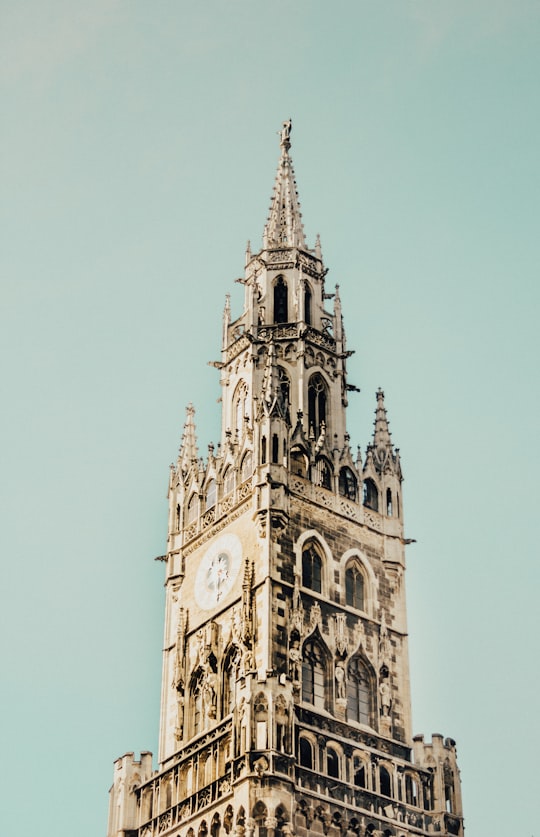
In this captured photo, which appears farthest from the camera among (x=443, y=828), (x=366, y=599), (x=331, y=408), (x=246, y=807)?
(x=331, y=408)

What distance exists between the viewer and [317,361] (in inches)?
2640

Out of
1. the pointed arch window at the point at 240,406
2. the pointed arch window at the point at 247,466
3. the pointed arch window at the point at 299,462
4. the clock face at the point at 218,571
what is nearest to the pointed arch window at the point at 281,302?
the pointed arch window at the point at 240,406

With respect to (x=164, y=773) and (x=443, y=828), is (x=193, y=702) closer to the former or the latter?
(x=164, y=773)

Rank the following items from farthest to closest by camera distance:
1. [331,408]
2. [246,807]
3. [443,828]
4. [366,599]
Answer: [331,408] → [366,599] → [443,828] → [246,807]

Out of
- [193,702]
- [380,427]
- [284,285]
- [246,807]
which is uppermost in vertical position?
[284,285]

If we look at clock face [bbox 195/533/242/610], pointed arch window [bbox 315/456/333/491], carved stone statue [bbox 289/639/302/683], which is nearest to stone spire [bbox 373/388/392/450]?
pointed arch window [bbox 315/456/333/491]

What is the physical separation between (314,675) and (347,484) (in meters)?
8.80

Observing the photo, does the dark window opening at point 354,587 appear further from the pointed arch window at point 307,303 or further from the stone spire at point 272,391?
the pointed arch window at point 307,303

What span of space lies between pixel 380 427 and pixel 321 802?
58.4 ft

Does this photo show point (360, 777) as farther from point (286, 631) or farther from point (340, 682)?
point (286, 631)


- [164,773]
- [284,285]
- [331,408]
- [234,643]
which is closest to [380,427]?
[331,408]

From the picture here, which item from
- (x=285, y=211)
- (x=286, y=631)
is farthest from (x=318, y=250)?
(x=286, y=631)

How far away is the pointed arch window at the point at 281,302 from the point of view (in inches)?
2712

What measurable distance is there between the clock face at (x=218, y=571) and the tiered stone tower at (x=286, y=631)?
0.26ft
